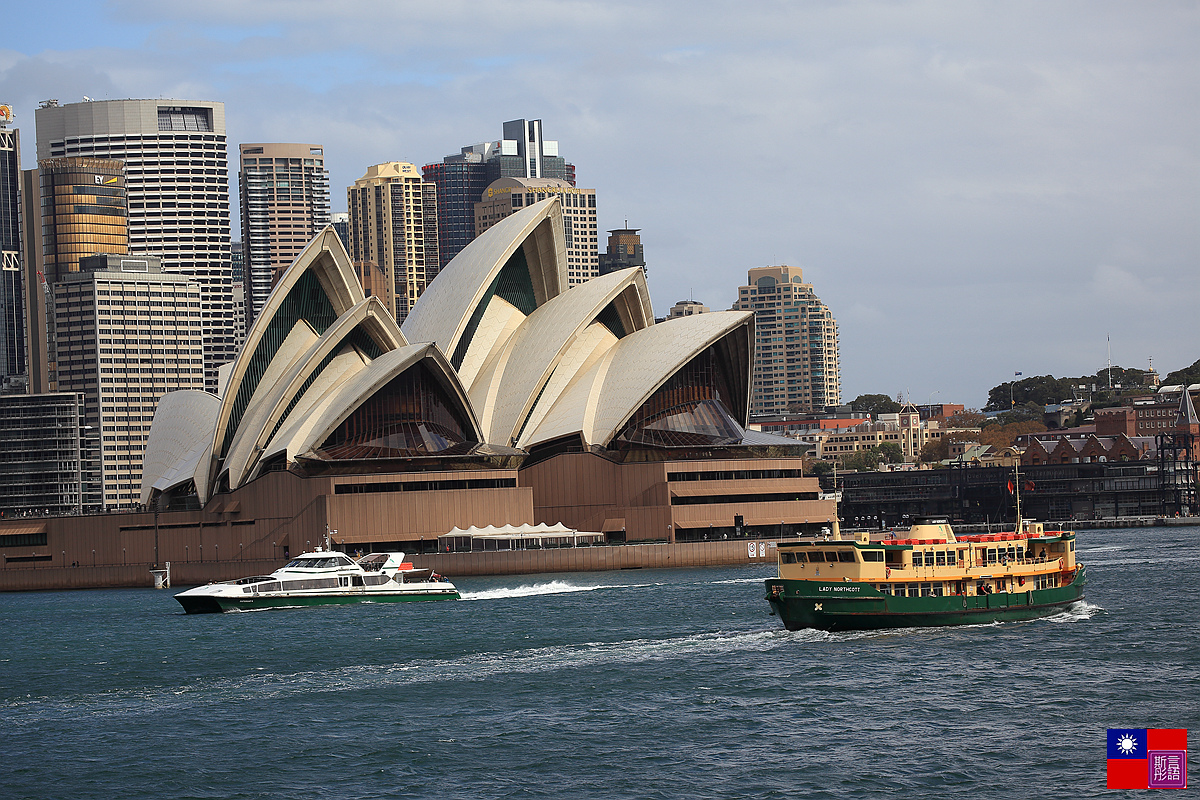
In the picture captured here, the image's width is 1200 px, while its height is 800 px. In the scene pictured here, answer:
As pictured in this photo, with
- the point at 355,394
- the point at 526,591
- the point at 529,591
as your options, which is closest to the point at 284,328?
the point at 355,394

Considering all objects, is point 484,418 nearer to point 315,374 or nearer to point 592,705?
point 315,374

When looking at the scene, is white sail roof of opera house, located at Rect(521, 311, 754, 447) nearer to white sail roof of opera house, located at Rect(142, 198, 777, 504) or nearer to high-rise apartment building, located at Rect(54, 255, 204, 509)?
Answer: white sail roof of opera house, located at Rect(142, 198, 777, 504)

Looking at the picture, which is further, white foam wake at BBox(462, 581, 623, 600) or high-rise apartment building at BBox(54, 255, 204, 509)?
high-rise apartment building at BBox(54, 255, 204, 509)

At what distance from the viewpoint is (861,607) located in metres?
43.8

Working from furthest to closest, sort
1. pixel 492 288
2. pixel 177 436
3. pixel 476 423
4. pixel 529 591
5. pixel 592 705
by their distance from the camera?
pixel 177 436 → pixel 492 288 → pixel 476 423 → pixel 529 591 → pixel 592 705

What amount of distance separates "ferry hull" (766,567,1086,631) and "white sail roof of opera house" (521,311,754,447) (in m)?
45.5

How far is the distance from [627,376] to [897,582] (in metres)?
48.6

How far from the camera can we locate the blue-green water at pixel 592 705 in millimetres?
27656

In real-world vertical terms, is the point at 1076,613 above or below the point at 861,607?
below

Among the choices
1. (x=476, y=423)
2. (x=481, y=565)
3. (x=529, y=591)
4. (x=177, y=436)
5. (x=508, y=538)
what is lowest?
(x=529, y=591)

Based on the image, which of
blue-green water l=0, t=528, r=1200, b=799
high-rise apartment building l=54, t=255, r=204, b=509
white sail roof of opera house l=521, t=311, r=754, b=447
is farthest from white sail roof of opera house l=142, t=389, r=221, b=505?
high-rise apartment building l=54, t=255, r=204, b=509

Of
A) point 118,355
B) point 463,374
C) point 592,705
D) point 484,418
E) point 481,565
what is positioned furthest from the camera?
point 118,355

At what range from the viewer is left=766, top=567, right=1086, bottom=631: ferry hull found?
4378 cm

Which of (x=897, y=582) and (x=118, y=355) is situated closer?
(x=897, y=582)
